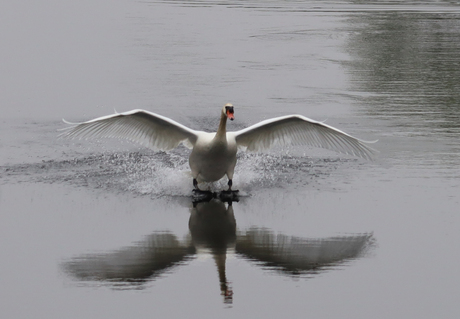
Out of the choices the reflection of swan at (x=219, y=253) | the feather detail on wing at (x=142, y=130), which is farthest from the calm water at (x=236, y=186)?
the feather detail on wing at (x=142, y=130)

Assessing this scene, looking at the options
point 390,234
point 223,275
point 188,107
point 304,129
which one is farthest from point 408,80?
point 223,275

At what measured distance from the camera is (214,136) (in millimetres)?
12312

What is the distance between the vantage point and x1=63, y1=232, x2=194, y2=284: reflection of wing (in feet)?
28.6

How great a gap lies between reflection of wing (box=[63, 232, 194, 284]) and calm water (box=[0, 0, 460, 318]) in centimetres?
3

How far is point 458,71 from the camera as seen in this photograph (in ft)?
75.2

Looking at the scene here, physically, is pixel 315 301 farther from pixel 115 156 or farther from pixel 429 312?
pixel 115 156

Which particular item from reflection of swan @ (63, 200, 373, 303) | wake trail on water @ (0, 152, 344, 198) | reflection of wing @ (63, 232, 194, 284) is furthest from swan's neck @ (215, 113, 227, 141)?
reflection of wing @ (63, 232, 194, 284)

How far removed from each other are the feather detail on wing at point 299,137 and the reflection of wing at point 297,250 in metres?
2.95

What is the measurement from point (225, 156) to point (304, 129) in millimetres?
1516

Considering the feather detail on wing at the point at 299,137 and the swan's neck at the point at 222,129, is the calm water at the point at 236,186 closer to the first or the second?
the feather detail on wing at the point at 299,137

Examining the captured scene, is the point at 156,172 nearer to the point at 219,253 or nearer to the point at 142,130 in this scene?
the point at 142,130

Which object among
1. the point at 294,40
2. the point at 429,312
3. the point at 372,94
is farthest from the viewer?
the point at 294,40

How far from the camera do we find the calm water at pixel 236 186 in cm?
842

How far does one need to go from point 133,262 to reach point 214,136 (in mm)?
3547
